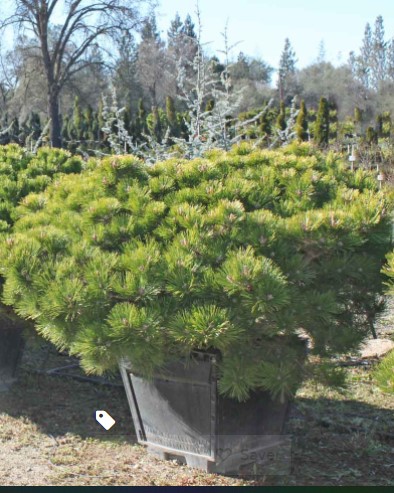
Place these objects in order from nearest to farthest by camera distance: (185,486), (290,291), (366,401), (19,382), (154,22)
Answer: (290,291)
(185,486)
(366,401)
(19,382)
(154,22)

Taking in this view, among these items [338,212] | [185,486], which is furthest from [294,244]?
[185,486]

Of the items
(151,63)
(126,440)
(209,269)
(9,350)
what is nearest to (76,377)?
(9,350)

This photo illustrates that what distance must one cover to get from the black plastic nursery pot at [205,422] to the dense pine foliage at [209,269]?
0.52 feet

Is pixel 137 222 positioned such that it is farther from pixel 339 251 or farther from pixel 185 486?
pixel 185 486

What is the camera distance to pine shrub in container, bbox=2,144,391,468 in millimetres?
2771

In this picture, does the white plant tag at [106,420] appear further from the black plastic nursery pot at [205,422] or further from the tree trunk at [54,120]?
the tree trunk at [54,120]

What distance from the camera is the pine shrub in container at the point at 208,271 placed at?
2771 millimetres

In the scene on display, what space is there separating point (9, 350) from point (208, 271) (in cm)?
226

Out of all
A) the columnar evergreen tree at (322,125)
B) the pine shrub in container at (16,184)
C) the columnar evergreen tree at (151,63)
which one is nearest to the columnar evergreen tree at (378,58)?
the columnar evergreen tree at (151,63)

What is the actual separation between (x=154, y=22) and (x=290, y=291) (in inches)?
1164

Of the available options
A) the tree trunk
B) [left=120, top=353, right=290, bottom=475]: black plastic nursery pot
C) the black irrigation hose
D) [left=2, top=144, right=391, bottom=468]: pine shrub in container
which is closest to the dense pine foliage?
[left=2, top=144, right=391, bottom=468]: pine shrub in container

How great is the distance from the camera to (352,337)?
3035 millimetres

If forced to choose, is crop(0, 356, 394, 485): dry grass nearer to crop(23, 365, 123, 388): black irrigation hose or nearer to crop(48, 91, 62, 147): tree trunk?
crop(23, 365, 123, 388): black irrigation hose

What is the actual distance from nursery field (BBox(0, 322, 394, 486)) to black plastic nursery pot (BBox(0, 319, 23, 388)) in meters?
0.11
